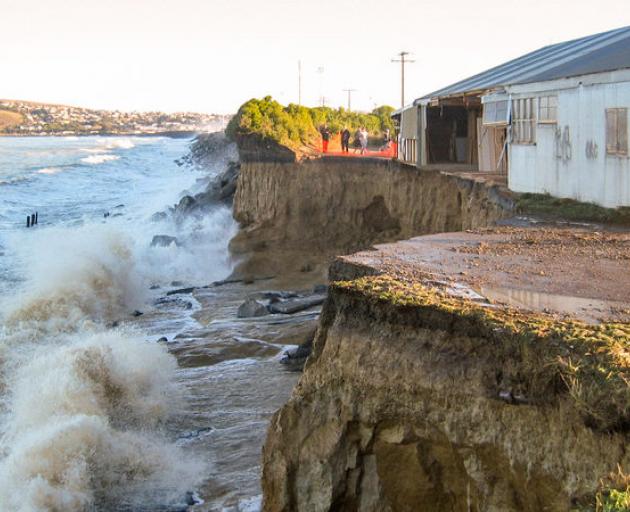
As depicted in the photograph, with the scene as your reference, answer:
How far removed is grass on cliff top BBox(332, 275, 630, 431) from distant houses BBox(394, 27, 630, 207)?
833 cm

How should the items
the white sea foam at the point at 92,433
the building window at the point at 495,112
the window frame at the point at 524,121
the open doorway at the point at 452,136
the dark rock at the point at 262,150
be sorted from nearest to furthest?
the white sea foam at the point at 92,433 < the window frame at the point at 524,121 < the building window at the point at 495,112 < the open doorway at the point at 452,136 < the dark rock at the point at 262,150

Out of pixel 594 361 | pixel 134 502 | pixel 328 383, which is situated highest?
pixel 594 361

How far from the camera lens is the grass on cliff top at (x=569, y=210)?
14891 mm

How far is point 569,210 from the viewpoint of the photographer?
1589cm

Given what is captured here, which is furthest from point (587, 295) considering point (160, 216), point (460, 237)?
point (160, 216)

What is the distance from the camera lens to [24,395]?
13.5m

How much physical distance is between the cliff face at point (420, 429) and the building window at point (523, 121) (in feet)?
38.9

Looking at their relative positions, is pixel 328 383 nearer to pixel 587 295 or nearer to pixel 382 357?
pixel 382 357

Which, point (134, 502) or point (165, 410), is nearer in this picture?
point (134, 502)

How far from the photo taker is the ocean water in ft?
36.3

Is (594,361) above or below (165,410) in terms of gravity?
above

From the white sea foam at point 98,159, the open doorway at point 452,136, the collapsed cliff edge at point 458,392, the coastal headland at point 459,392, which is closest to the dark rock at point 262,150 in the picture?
the open doorway at point 452,136

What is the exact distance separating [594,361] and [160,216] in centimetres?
3711

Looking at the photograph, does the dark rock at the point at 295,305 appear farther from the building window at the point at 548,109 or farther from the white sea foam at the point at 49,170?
the white sea foam at the point at 49,170
